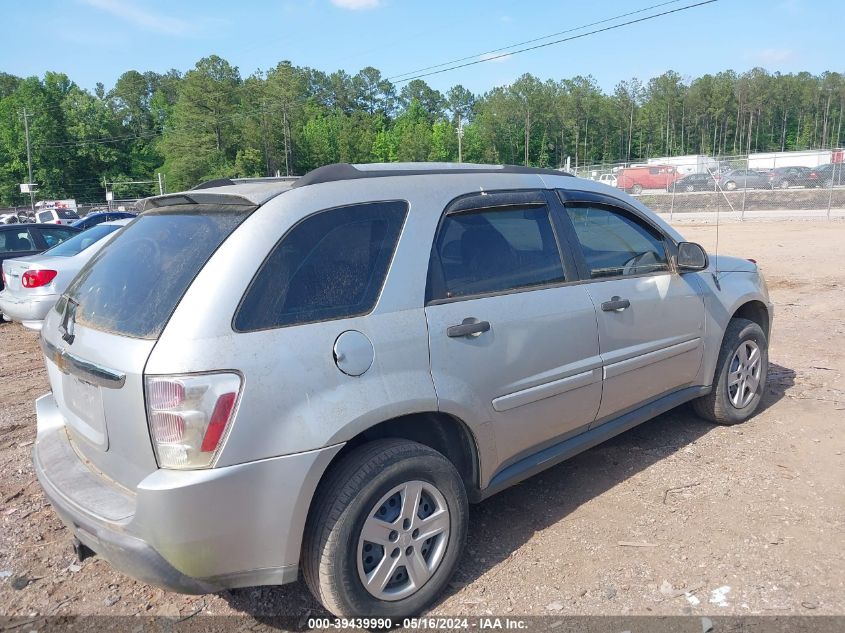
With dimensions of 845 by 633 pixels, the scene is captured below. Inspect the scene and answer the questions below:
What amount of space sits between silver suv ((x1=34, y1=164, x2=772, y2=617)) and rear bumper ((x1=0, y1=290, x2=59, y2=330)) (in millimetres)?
5404

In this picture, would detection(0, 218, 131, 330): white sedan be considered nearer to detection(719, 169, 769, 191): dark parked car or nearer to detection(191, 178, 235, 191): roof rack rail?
detection(191, 178, 235, 191): roof rack rail

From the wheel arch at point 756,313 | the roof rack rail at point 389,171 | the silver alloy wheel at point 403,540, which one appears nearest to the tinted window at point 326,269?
the roof rack rail at point 389,171

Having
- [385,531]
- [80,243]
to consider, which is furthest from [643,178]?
[385,531]

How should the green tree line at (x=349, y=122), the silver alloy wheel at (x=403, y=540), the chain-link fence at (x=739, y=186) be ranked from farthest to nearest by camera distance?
the green tree line at (x=349, y=122) → the chain-link fence at (x=739, y=186) → the silver alloy wheel at (x=403, y=540)

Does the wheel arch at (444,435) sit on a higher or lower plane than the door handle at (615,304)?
lower

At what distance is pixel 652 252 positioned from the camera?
4.34 metres

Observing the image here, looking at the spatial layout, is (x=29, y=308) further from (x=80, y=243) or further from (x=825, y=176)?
(x=825, y=176)

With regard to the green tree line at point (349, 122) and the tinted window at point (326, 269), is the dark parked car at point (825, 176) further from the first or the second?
the green tree line at point (349, 122)

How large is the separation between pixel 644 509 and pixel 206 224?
282 cm

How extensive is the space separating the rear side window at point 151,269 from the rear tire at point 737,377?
143 inches

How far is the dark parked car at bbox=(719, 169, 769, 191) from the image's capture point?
33156 millimetres

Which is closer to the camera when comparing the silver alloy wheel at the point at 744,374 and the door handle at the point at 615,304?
the door handle at the point at 615,304

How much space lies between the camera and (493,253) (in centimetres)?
339

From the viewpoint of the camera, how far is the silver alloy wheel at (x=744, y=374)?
193 inches
